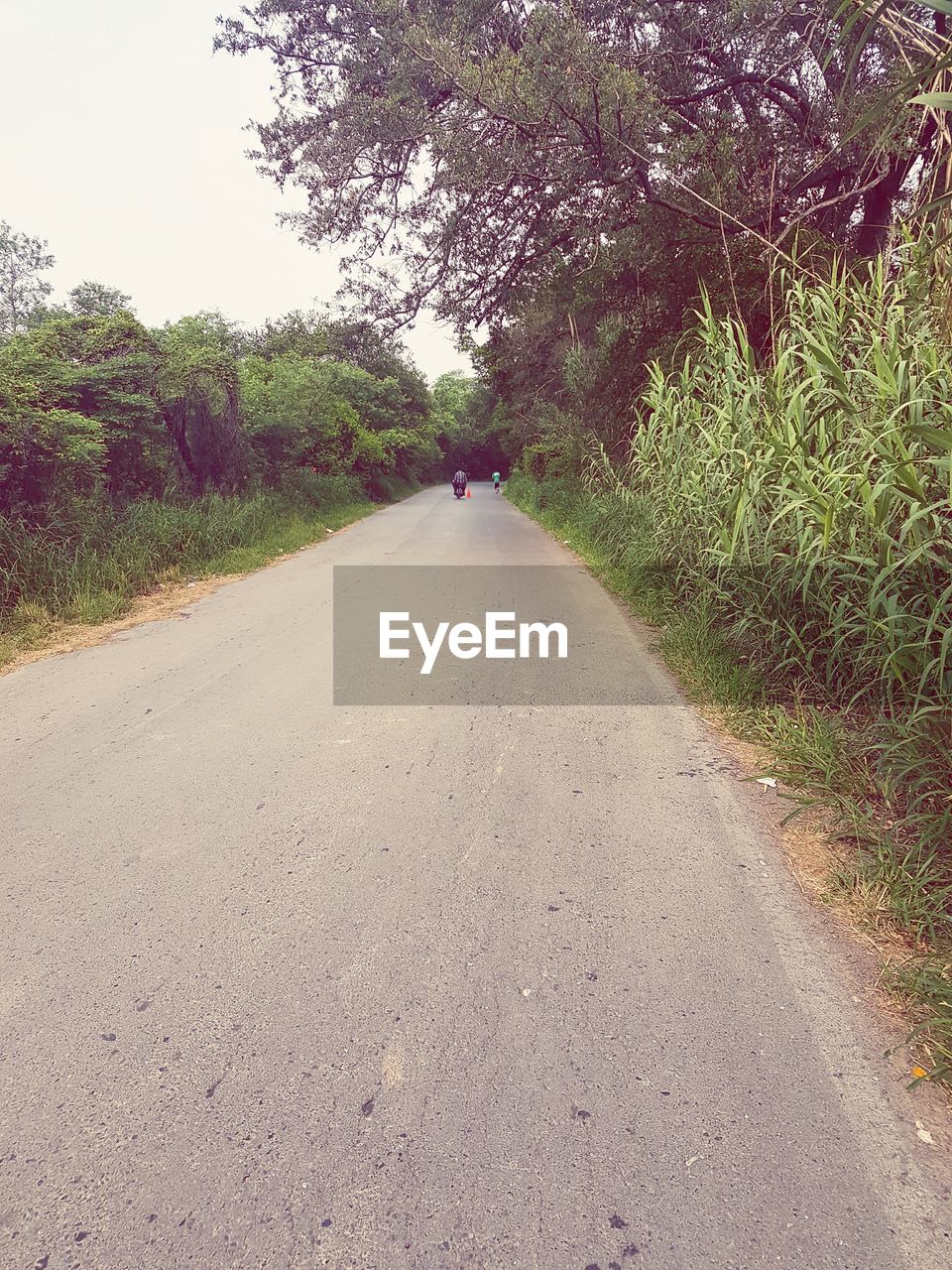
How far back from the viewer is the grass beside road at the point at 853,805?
196cm

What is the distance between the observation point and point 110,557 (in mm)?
7570

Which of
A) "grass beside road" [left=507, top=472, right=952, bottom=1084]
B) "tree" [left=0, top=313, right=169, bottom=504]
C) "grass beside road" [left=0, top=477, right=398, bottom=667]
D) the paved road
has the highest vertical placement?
"tree" [left=0, top=313, right=169, bottom=504]

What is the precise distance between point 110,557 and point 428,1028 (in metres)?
7.19

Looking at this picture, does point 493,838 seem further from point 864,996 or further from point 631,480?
point 631,480

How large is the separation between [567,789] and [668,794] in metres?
0.48

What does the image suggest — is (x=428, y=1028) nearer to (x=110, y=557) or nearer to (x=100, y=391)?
(x=110, y=557)

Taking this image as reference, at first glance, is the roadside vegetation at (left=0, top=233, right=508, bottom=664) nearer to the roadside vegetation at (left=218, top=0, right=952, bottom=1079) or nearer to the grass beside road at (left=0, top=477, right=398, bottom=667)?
the grass beside road at (left=0, top=477, right=398, bottom=667)

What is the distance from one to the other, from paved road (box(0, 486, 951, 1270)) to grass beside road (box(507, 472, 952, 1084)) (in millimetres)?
193

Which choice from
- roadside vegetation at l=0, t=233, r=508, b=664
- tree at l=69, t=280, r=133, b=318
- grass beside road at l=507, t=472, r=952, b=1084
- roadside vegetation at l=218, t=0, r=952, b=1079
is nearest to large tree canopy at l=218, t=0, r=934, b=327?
roadside vegetation at l=218, t=0, r=952, b=1079

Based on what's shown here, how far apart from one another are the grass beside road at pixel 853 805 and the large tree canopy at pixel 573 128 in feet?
12.8

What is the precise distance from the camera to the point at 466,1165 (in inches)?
60.2

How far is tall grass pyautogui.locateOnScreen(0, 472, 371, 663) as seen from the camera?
631 cm
